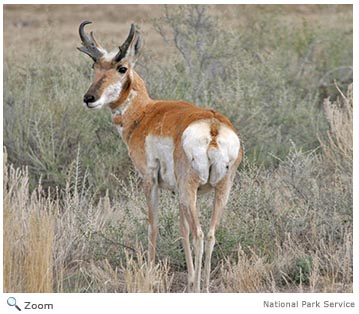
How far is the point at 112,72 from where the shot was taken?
7.50m

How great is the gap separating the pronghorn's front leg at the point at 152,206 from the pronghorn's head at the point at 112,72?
0.82 m

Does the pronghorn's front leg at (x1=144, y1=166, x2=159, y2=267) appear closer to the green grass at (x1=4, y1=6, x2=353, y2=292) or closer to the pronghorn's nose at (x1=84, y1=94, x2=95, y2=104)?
the green grass at (x1=4, y1=6, x2=353, y2=292)

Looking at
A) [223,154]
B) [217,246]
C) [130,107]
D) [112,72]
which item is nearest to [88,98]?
[112,72]

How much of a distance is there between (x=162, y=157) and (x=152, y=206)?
0.49 m

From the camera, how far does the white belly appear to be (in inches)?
275

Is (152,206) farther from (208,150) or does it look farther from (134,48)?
(134,48)

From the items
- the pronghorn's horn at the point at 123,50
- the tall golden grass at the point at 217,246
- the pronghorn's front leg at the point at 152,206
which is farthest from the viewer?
the pronghorn's horn at the point at 123,50

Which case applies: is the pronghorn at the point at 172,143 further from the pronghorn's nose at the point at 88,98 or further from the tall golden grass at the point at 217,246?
the tall golden grass at the point at 217,246

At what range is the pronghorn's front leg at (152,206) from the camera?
23.6 ft

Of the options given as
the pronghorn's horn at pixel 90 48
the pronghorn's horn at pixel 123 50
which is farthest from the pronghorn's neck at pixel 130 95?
the pronghorn's horn at pixel 90 48

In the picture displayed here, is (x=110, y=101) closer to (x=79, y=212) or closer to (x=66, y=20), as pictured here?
(x=79, y=212)

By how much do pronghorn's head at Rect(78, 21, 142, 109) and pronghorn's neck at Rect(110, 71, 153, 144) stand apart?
0.13 ft
